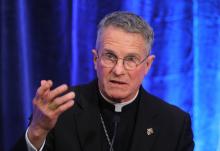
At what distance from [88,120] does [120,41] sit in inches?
15.7

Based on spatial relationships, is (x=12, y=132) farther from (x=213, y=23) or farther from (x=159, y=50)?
(x=213, y=23)

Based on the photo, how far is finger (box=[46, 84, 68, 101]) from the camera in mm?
1472

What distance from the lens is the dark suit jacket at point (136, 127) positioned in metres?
1.97

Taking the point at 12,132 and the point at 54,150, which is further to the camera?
the point at 12,132

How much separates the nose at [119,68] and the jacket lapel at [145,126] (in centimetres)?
33

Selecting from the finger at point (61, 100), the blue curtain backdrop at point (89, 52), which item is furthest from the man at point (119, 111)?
the blue curtain backdrop at point (89, 52)

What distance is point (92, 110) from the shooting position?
2.07m

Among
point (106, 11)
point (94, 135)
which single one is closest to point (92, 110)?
point (94, 135)

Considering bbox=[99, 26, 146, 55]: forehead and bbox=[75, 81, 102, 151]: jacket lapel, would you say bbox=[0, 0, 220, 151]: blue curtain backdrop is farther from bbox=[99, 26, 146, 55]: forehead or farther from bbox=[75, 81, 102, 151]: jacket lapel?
bbox=[99, 26, 146, 55]: forehead

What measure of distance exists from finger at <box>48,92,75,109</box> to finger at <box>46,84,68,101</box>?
2 cm

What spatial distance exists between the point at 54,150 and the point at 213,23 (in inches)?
46.2

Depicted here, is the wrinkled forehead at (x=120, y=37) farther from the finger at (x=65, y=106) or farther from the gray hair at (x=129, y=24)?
the finger at (x=65, y=106)

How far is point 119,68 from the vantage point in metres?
1.82

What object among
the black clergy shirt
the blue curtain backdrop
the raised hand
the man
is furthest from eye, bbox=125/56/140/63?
the blue curtain backdrop
